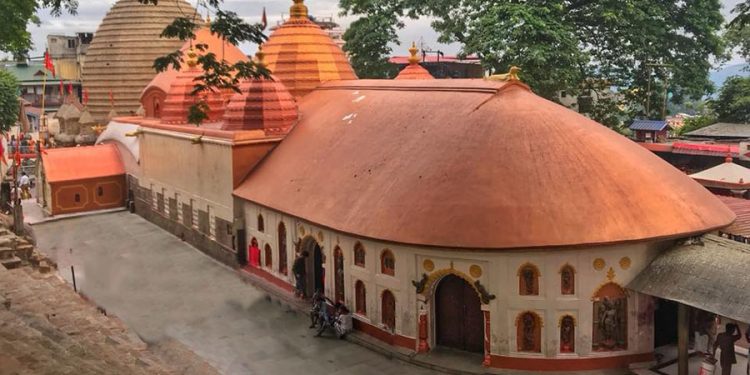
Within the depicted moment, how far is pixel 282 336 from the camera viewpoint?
16.6 metres

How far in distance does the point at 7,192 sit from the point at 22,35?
18.3 m

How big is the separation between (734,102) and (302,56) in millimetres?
22632

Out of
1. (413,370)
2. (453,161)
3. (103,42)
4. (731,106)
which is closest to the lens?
(413,370)

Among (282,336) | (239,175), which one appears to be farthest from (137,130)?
(282,336)

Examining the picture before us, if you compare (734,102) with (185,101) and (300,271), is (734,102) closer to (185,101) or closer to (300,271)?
(185,101)

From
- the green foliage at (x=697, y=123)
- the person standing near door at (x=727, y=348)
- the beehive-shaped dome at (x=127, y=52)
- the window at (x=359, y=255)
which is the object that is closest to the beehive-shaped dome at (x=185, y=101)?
the window at (x=359, y=255)

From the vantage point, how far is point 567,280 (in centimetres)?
1403

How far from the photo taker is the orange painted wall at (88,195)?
102ft

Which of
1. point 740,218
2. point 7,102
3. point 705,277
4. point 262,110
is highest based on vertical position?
point 7,102

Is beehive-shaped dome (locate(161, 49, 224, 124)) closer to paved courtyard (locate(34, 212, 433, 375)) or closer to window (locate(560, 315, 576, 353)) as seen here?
paved courtyard (locate(34, 212, 433, 375))

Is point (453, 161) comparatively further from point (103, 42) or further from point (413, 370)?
point (103, 42)

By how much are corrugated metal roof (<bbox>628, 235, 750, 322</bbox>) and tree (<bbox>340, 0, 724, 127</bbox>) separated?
53.4 ft

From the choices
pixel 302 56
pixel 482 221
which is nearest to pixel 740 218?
pixel 482 221

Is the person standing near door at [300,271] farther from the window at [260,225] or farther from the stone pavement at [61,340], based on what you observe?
the stone pavement at [61,340]
